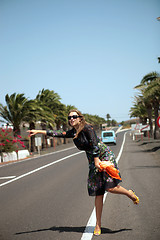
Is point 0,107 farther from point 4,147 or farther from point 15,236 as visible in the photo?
point 15,236

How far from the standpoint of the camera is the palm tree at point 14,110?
32438mm

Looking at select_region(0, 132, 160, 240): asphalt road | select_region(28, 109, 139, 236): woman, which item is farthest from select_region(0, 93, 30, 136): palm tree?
select_region(28, 109, 139, 236): woman

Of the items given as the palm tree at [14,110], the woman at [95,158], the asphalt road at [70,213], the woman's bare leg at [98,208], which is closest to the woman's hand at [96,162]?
the woman at [95,158]

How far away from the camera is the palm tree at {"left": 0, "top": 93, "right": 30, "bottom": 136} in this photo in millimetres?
32438

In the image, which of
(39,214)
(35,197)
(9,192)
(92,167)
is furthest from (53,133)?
(9,192)

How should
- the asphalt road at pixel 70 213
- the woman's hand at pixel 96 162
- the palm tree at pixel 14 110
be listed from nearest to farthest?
the woman's hand at pixel 96 162 → the asphalt road at pixel 70 213 → the palm tree at pixel 14 110

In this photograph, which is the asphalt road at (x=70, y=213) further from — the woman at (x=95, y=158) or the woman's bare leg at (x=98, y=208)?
the woman at (x=95, y=158)

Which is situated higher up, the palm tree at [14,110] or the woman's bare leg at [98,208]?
the palm tree at [14,110]

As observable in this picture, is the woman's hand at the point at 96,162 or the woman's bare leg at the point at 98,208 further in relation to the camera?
→ the woman's bare leg at the point at 98,208

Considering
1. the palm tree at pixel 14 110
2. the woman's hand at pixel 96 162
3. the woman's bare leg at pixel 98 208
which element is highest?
the palm tree at pixel 14 110

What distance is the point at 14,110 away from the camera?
3250cm

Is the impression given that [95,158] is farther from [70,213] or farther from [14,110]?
[14,110]

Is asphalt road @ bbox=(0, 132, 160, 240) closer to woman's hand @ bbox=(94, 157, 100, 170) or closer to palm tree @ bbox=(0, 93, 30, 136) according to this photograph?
woman's hand @ bbox=(94, 157, 100, 170)

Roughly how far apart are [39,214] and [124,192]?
7.30 feet
